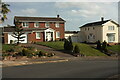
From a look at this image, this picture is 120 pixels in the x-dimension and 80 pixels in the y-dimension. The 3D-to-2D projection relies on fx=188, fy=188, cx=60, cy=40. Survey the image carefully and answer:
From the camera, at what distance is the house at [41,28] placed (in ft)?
150

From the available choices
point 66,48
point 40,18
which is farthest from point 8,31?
point 66,48

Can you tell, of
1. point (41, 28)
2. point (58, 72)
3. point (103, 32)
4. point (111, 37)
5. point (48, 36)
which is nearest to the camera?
point (58, 72)

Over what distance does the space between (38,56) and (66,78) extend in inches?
580

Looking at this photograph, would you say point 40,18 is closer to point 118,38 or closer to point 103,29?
point 103,29

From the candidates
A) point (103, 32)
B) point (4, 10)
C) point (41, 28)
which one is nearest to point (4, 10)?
point (4, 10)

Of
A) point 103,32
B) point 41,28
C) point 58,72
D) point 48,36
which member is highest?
point 41,28

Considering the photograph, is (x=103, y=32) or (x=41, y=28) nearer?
(x=41, y=28)

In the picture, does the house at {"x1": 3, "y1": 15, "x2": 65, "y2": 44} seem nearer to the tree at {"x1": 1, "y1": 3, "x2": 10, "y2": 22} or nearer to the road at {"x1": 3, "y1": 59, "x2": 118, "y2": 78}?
the tree at {"x1": 1, "y1": 3, "x2": 10, "y2": 22}

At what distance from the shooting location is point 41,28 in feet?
159

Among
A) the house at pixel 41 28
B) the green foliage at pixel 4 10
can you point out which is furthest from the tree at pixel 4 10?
the house at pixel 41 28

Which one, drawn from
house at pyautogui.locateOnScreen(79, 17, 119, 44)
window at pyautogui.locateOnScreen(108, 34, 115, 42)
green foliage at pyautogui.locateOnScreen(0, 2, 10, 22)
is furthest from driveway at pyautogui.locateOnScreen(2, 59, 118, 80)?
window at pyautogui.locateOnScreen(108, 34, 115, 42)

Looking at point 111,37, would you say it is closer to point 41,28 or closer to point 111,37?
point 111,37

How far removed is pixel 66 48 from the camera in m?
32.5

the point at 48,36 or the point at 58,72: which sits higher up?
the point at 48,36
